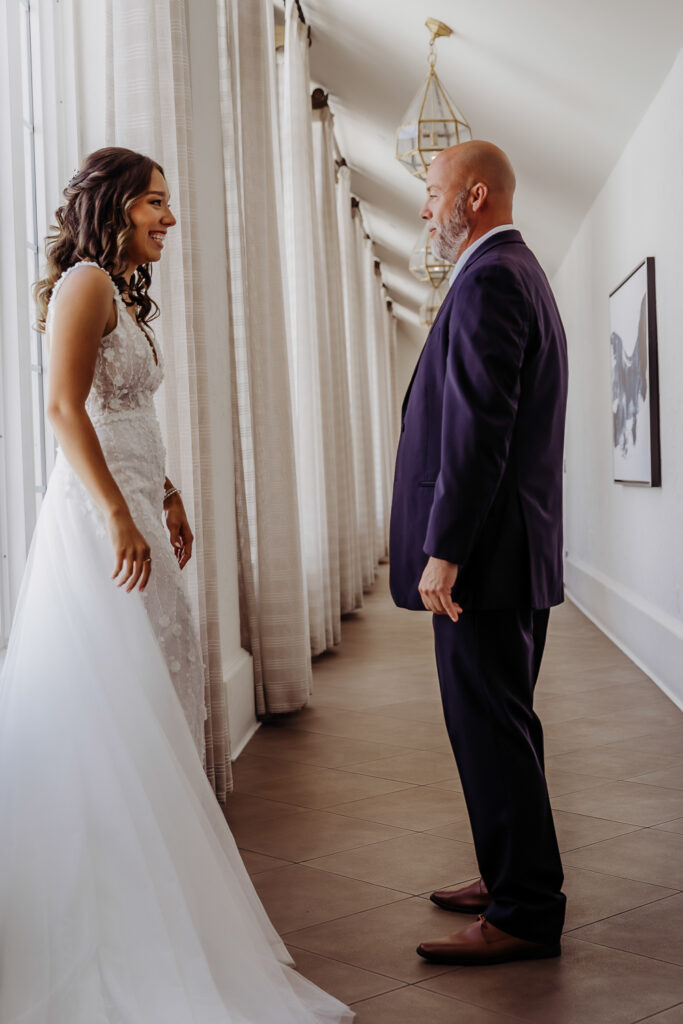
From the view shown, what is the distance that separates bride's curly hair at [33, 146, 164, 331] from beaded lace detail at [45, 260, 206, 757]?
5cm

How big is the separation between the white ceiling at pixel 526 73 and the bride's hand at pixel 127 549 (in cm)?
356

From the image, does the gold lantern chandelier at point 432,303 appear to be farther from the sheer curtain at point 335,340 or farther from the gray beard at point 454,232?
the gray beard at point 454,232

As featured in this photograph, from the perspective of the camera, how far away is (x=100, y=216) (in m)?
2.02

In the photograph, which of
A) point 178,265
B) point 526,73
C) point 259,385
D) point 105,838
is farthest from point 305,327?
point 105,838

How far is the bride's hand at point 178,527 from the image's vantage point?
7.92ft

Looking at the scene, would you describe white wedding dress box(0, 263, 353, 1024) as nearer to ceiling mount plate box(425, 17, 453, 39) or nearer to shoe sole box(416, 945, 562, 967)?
shoe sole box(416, 945, 562, 967)

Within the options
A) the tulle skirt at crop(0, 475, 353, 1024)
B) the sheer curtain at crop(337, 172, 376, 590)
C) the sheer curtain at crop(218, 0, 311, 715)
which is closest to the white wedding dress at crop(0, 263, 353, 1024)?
→ the tulle skirt at crop(0, 475, 353, 1024)

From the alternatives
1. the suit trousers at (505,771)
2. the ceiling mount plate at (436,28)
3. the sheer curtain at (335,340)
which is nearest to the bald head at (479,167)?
the suit trousers at (505,771)

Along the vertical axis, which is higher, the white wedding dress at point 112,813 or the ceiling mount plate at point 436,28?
the ceiling mount plate at point 436,28

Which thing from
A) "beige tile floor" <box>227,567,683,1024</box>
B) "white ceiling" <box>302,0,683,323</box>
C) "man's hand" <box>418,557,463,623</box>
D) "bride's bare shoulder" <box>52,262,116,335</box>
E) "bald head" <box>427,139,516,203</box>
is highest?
"white ceiling" <box>302,0,683,323</box>

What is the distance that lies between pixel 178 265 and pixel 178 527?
0.87 metres

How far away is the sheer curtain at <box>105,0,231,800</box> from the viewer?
2.78 metres

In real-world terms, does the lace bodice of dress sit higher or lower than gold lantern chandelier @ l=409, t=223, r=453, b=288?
lower

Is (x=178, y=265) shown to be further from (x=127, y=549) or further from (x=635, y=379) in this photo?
(x=635, y=379)
